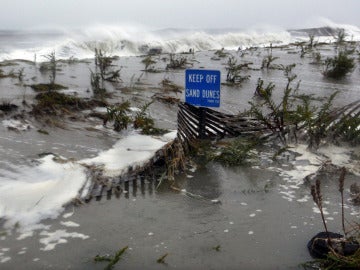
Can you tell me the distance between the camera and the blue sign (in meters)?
5.41

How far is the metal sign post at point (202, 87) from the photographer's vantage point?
17.8 ft

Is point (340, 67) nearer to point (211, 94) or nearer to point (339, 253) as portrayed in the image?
point (211, 94)

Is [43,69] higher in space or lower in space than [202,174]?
higher

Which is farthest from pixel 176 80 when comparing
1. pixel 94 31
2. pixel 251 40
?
pixel 251 40

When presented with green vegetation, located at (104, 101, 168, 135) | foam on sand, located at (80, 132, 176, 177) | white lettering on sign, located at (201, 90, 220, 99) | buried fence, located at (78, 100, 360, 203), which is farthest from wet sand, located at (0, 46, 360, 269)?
white lettering on sign, located at (201, 90, 220, 99)

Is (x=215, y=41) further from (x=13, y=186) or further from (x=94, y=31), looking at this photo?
(x=13, y=186)

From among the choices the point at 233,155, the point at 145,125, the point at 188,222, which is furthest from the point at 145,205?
the point at 145,125

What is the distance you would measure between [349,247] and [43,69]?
11.4m

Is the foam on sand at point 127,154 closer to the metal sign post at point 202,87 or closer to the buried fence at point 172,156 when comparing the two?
the buried fence at point 172,156

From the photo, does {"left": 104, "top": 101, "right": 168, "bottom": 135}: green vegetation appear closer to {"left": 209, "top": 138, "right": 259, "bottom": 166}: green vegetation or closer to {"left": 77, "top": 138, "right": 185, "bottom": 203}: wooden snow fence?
{"left": 209, "top": 138, "right": 259, "bottom": 166}: green vegetation

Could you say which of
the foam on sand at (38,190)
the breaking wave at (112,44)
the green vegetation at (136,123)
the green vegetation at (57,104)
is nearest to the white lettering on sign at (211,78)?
the green vegetation at (136,123)

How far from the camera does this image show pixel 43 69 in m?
12.6

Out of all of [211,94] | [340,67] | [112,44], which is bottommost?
[211,94]

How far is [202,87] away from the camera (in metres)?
5.54
